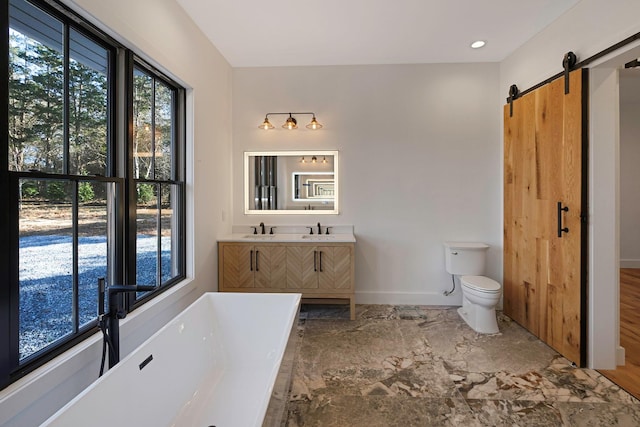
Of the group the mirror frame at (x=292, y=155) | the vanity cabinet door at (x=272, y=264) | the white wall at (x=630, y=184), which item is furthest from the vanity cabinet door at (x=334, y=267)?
the white wall at (x=630, y=184)

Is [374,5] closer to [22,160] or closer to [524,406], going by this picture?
[22,160]

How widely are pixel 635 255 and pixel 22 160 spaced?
7509mm

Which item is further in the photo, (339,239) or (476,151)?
(476,151)

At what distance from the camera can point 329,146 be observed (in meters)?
3.61

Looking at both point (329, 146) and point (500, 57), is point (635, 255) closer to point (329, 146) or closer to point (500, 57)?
point (500, 57)

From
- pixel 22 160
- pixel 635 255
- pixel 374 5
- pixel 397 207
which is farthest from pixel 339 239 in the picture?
pixel 635 255

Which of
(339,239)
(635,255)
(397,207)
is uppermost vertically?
(397,207)

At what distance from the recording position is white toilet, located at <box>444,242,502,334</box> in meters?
2.86

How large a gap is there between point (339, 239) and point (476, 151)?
189 cm

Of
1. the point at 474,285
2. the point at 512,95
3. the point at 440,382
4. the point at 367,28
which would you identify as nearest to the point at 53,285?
the point at 440,382

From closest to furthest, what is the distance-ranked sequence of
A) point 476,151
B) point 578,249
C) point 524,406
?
point 524,406
point 578,249
point 476,151

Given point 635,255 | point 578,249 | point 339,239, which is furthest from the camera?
point 635,255

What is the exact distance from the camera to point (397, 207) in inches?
141

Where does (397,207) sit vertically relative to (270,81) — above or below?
below
